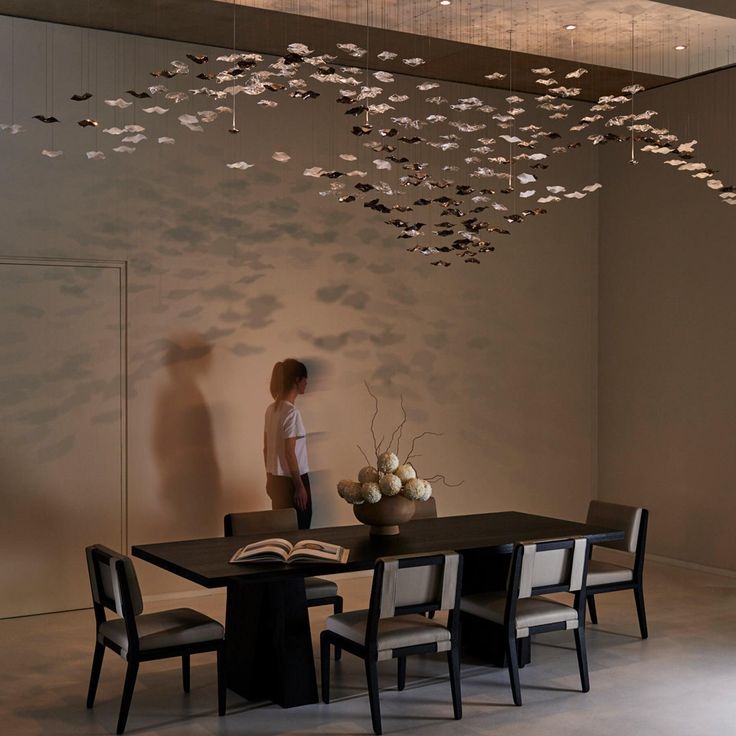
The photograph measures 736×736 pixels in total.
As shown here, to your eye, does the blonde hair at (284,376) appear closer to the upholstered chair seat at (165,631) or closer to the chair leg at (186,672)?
the chair leg at (186,672)

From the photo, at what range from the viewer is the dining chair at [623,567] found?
637 cm

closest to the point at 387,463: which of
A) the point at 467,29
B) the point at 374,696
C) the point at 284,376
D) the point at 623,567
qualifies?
the point at 374,696

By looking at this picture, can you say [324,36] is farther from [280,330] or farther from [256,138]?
[280,330]

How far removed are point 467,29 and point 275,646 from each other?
4.70 meters

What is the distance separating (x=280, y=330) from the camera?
320 inches

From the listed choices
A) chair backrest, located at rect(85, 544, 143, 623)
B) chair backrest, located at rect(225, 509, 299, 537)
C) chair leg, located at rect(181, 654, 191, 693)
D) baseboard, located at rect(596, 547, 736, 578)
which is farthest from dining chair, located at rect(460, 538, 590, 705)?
baseboard, located at rect(596, 547, 736, 578)

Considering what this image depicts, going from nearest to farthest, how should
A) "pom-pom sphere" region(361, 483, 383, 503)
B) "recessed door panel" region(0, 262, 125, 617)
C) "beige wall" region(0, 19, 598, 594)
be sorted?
"pom-pom sphere" region(361, 483, 383, 503) → "recessed door panel" region(0, 262, 125, 617) → "beige wall" region(0, 19, 598, 594)

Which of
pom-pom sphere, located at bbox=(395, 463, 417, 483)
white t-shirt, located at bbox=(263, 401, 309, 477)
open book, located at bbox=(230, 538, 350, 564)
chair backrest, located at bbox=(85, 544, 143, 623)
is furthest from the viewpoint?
white t-shirt, located at bbox=(263, 401, 309, 477)

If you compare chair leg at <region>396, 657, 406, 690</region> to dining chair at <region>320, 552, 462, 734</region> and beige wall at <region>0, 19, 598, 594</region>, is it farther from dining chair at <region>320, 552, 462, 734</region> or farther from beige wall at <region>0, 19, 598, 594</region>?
beige wall at <region>0, 19, 598, 594</region>

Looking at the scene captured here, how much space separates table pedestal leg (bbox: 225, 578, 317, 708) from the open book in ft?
0.41

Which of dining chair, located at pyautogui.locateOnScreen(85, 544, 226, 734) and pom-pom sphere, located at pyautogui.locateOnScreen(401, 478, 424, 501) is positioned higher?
pom-pom sphere, located at pyautogui.locateOnScreen(401, 478, 424, 501)

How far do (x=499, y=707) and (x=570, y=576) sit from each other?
2.44 ft

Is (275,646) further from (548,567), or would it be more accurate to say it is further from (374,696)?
(548,567)

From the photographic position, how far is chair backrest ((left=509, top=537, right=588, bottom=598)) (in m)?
5.26
